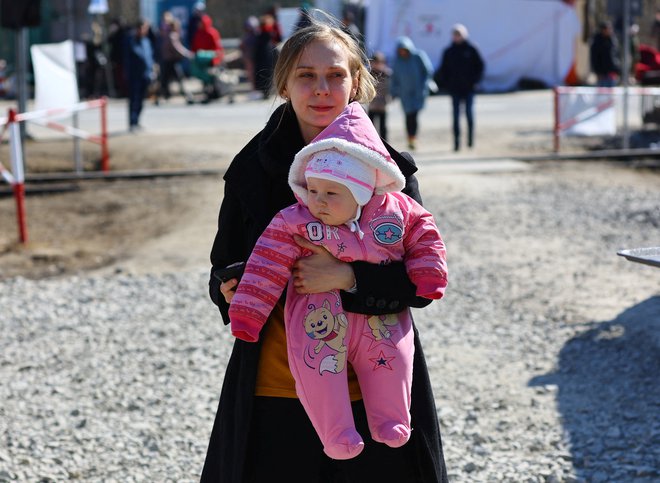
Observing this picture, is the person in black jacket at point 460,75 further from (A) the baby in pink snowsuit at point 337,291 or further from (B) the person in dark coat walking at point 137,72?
(A) the baby in pink snowsuit at point 337,291

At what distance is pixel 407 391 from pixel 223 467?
56 centimetres

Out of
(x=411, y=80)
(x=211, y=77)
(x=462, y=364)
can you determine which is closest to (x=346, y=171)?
(x=462, y=364)

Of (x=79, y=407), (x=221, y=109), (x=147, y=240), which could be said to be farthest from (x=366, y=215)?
(x=221, y=109)

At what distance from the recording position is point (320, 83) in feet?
9.73

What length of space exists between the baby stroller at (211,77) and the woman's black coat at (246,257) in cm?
2043

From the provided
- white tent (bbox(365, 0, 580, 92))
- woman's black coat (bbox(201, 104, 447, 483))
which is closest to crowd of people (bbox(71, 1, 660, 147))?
white tent (bbox(365, 0, 580, 92))

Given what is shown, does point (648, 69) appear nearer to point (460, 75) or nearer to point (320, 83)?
point (460, 75)

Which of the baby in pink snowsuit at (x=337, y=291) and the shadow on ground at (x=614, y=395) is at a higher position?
the baby in pink snowsuit at (x=337, y=291)

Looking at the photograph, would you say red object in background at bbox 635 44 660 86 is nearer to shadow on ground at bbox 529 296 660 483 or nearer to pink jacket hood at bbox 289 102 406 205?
shadow on ground at bbox 529 296 660 483

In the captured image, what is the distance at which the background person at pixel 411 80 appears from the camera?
15.9 m

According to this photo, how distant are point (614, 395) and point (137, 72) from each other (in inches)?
559

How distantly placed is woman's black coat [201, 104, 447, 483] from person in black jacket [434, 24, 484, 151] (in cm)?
1332

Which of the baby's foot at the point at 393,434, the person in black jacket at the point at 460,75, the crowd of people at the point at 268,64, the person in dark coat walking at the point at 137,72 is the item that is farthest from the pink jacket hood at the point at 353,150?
the person in dark coat walking at the point at 137,72

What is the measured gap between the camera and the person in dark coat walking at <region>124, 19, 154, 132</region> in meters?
18.5
